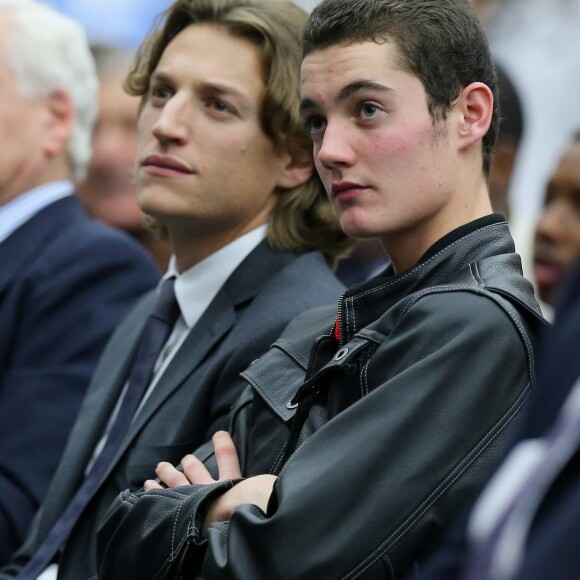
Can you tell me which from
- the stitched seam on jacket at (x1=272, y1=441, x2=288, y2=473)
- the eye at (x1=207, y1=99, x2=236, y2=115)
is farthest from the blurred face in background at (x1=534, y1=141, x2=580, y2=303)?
the stitched seam on jacket at (x1=272, y1=441, x2=288, y2=473)

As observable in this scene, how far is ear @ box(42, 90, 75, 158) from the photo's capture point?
5082 millimetres

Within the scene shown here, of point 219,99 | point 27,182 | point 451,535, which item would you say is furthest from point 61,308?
point 451,535

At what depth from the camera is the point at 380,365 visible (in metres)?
2.53

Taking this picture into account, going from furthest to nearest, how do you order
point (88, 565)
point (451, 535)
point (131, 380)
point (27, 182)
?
point (27, 182)
point (131, 380)
point (88, 565)
point (451, 535)

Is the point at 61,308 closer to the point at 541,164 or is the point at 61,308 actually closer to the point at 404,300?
the point at 404,300

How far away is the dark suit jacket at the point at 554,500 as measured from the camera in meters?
1.38

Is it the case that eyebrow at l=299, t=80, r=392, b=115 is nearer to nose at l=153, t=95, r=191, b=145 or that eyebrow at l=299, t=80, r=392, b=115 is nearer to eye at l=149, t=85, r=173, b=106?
nose at l=153, t=95, r=191, b=145

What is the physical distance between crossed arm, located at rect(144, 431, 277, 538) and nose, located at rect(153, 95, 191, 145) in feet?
3.58

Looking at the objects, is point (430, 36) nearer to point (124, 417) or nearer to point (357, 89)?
point (357, 89)

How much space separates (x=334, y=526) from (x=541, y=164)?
15.4ft

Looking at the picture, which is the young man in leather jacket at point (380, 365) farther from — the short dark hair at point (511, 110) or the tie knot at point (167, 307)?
the short dark hair at point (511, 110)

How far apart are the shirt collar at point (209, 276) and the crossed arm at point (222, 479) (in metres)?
0.86

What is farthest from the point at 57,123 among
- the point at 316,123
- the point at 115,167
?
the point at 316,123

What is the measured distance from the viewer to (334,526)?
7.78ft
